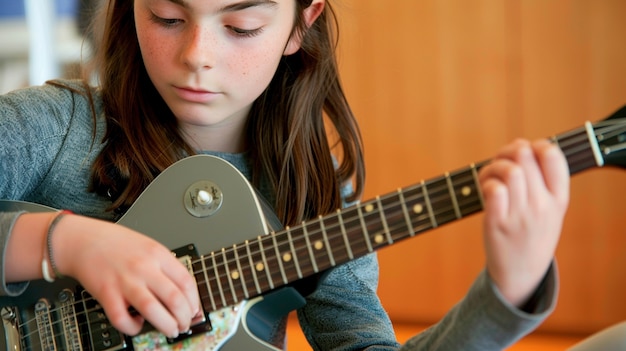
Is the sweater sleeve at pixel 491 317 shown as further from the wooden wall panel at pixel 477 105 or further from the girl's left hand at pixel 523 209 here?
the wooden wall panel at pixel 477 105

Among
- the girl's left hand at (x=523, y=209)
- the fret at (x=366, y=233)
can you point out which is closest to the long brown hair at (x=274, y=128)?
the fret at (x=366, y=233)

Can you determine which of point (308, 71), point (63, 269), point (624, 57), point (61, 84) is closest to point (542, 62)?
point (624, 57)

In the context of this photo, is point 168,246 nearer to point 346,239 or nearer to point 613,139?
point 346,239

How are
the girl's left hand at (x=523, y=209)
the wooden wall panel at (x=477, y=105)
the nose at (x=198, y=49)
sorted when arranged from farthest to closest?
the wooden wall panel at (x=477, y=105), the nose at (x=198, y=49), the girl's left hand at (x=523, y=209)

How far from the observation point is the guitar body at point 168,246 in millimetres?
933

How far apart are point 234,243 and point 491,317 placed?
0.32 meters

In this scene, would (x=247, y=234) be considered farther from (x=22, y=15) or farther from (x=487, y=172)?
(x=22, y=15)

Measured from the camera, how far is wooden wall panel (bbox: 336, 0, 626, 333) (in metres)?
2.25

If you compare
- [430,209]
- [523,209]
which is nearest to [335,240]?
[430,209]

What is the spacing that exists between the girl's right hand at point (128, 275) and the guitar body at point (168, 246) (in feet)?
0.14

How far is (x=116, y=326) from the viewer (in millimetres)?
887

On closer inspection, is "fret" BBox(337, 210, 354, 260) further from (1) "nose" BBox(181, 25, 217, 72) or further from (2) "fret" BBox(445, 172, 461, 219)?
(1) "nose" BBox(181, 25, 217, 72)

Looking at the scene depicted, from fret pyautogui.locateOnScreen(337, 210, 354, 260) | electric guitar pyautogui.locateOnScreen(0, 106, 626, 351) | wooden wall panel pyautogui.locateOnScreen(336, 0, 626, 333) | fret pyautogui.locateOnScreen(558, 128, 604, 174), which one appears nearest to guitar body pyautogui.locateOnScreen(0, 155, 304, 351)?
electric guitar pyautogui.locateOnScreen(0, 106, 626, 351)

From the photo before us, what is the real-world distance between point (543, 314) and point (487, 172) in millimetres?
146
